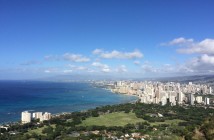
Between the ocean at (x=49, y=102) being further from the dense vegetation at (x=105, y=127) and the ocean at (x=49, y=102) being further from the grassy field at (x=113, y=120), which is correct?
the grassy field at (x=113, y=120)

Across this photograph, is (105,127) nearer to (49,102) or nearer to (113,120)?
(113,120)

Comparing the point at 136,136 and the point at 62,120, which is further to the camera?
the point at 62,120

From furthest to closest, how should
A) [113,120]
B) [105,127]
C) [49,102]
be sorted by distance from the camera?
[49,102]
[113,120]
[105,127]

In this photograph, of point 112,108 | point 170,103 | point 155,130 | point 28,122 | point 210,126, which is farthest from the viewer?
point 170,103

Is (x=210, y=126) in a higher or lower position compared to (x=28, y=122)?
higher

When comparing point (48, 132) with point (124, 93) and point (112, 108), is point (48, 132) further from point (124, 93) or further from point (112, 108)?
point (124, 93)

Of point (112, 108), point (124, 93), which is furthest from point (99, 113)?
point (124, 93)

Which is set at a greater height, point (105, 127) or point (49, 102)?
point (49, 102)

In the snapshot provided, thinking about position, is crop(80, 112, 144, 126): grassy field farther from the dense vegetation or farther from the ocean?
the ocean

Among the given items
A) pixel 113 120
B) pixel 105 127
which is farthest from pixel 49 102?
pixel 105 127
